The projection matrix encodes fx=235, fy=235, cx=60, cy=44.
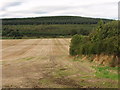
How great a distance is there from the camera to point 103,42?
775 inches

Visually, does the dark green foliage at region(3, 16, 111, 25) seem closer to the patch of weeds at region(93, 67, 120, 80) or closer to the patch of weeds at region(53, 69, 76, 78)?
the patch of weeds at region(93, 67, 120, 80)

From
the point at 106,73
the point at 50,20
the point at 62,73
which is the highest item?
the point at 50,20

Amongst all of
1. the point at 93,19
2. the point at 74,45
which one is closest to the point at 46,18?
the point at 93,19

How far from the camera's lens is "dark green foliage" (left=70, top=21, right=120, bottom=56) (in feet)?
60.2

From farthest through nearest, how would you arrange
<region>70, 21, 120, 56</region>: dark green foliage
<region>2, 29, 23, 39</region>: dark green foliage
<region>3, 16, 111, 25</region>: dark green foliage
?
<region>3, 16, 111, 25</region>: dark green foliage < <region>2, 29, 23, 39</region>: dark green foliage < <region>70, 21, 120, 56</region>: dark green foliage

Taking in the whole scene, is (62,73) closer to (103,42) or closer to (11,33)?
(103,42)

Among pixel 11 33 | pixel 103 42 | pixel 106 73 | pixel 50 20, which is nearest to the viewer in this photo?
pixel 106 73

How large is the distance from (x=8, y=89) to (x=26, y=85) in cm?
116

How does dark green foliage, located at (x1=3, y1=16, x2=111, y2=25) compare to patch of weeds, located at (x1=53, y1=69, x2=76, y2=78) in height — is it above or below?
above

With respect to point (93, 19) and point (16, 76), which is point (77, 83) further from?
point (93, 19)

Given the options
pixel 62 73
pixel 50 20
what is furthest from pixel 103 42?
pixel 50 20

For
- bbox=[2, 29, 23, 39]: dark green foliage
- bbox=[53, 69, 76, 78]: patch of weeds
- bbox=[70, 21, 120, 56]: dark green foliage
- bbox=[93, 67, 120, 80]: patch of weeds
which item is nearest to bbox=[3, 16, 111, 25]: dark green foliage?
bbox=[2, 29, 23, 39]: dark green foliage

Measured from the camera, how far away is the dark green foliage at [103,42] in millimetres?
18344

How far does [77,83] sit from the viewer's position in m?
13.6
